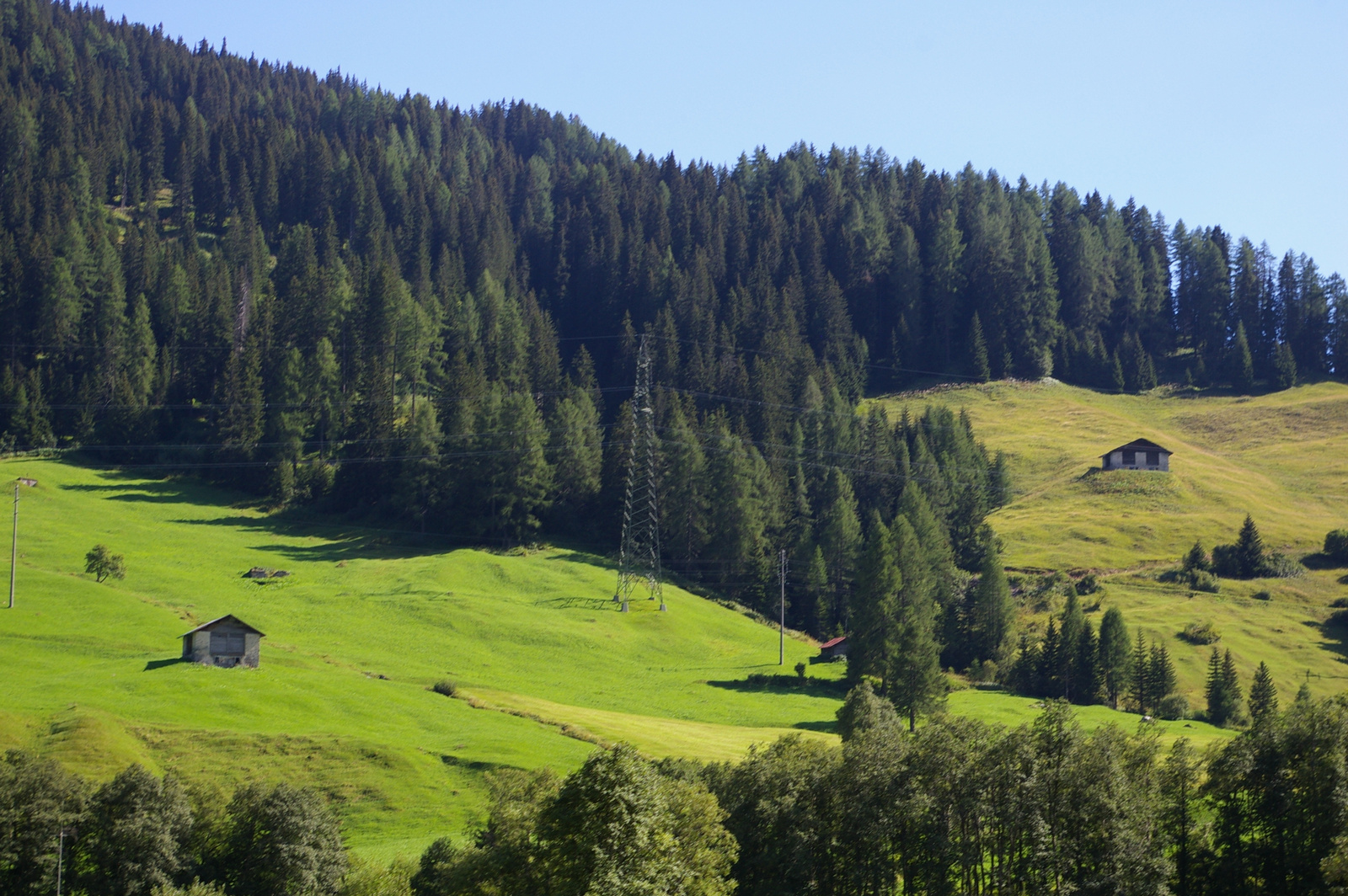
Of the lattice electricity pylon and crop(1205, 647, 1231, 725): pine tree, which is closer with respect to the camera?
crop(1205, 647, 1231, 725): pine tree

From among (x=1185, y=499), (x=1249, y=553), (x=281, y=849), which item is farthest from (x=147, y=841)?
(x=1185, y=499)

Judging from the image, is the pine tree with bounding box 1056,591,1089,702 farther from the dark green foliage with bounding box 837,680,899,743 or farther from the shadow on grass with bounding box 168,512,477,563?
the shadow on grass with bounding box 168,512,477,563

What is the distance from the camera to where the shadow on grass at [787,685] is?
91.2 meters

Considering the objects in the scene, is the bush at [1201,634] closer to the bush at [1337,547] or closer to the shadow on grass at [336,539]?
the bush at [1337,547]

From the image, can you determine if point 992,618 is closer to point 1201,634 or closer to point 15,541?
point 1201,634

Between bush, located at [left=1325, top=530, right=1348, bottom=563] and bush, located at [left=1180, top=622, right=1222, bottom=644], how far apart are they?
28435 mm

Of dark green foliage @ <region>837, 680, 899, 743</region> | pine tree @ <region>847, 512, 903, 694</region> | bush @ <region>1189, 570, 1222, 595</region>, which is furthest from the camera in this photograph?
bush @ <region>1189, 570, 1222, 595</region>

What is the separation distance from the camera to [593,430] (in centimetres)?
13625

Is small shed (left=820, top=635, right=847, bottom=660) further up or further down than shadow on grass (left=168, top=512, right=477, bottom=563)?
further down

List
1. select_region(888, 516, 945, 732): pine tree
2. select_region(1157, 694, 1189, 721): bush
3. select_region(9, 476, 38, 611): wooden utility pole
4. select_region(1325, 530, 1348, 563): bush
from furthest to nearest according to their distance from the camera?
select_region(1325, 530, 1348, 563): bush < select_region(1157, 694, 1189, 721): bush < select_region(888, 516, 945, 732): pine tree < select_region(9, 476, 38, 611): wooden utility pole

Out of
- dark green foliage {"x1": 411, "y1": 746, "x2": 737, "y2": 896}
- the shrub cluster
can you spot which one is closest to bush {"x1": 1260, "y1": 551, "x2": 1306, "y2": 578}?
dark green foliage {"x1": 411, "y1": 746, "x2": 737, "y2": 896}

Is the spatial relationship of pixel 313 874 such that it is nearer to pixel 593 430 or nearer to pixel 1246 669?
pixel 1246 669

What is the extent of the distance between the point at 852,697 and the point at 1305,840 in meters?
31.6

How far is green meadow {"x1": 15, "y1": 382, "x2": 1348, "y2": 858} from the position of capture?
62812 mm
